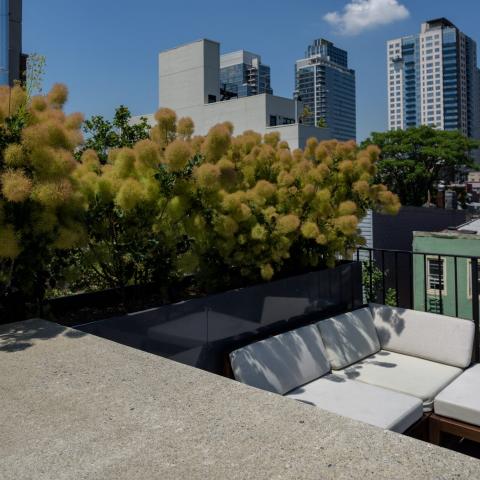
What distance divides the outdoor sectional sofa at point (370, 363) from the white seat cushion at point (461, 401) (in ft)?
0.05

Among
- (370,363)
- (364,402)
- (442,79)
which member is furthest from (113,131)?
(442,79)

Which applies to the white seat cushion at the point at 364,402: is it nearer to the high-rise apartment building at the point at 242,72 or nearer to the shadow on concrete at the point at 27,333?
the shadow on concrete at the point at 27,333

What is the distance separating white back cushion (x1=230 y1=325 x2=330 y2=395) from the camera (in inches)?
109

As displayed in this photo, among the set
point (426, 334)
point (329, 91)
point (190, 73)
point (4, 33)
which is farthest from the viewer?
point (329, 91)

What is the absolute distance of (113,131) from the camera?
24.8 ft

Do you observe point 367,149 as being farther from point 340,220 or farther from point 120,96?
point 120,96

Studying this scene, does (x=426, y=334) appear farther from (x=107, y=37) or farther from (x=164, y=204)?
(x=107, y=37)

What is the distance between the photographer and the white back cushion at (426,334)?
3.46 metres

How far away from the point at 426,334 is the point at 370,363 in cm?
49

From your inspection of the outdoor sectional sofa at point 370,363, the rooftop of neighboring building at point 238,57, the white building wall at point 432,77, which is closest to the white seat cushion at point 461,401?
the outdoor sectional sofa at point 370,363

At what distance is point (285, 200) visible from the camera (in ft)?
11.8

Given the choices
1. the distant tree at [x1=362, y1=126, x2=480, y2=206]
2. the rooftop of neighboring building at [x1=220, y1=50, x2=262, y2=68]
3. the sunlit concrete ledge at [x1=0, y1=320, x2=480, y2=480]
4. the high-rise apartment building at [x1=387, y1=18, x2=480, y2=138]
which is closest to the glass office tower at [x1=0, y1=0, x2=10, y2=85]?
the sunlit concrete ledge at [x1=0, y1=320, x2=480, y2=480]

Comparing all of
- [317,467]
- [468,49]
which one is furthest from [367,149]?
[468,49]

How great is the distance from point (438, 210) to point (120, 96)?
55.5ft
